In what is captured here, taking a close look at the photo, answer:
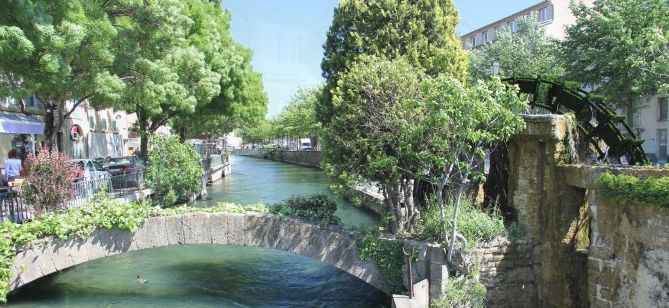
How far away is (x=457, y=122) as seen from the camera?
341 inches

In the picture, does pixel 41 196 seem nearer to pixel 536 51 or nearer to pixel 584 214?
pixel 584 214

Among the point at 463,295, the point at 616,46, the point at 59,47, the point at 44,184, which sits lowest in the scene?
the point at 463,295

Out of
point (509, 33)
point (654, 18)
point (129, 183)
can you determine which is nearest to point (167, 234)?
point (129, 183)

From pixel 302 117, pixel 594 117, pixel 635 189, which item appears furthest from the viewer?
pixel 302 117

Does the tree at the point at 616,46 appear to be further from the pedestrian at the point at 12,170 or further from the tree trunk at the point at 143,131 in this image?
the pedestrian at the point at 12,170

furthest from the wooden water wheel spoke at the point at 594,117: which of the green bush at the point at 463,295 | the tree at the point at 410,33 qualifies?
the green bush at the point at 463,295

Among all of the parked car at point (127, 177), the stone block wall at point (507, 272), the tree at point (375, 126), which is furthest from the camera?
the parked car at point (127, 177)

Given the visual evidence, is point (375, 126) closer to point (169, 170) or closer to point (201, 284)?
point (201, 284)

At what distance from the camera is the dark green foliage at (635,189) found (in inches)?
294

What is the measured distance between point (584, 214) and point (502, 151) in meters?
2.13

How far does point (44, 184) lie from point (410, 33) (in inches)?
349

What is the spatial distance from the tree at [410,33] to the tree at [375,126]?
2118 mm

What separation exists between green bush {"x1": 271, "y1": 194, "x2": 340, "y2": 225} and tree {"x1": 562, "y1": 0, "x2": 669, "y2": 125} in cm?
1654

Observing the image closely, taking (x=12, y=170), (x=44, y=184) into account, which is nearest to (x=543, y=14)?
(x=12, y=170)
